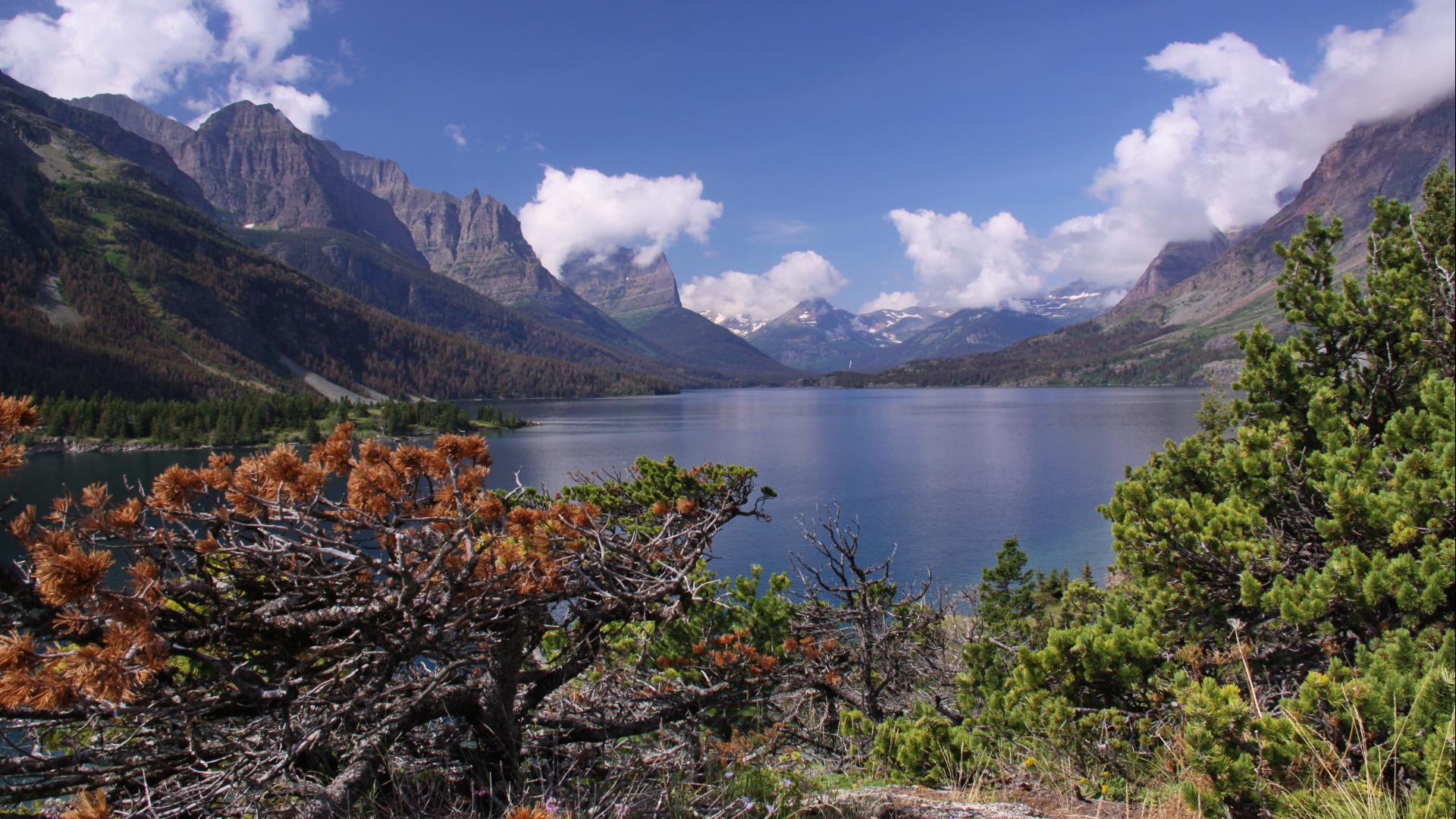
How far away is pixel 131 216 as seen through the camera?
18138cm

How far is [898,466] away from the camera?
57.0m

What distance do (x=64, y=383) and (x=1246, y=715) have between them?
13755 centimetres

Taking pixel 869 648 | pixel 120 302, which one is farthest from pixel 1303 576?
pixel 120 302

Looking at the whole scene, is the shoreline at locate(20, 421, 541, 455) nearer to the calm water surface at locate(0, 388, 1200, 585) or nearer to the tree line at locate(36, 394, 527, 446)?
the tree line at locate(36, 394, 527, 446)

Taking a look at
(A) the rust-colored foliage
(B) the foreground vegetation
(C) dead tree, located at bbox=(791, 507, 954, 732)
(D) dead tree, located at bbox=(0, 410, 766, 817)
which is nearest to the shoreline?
(C) dead tree, located at bbox=(791, 507, 954, 732)

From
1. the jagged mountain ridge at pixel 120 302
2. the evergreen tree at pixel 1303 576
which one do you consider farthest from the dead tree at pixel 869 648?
the jagged mountain ridge at pixel 120 302

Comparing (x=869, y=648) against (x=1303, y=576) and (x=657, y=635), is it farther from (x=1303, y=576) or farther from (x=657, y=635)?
(x=1303, y=576)

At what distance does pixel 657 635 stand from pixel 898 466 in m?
54.1

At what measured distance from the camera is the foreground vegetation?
264 cm

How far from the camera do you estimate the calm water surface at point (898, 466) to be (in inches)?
1286

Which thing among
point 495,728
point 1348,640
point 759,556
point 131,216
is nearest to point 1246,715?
point 1348,640

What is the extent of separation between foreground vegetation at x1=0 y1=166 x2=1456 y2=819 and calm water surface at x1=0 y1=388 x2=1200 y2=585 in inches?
32.5

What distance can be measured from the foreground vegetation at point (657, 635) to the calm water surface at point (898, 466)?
0.83m

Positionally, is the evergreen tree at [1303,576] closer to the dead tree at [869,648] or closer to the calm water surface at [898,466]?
the dead tree at [869,648]
